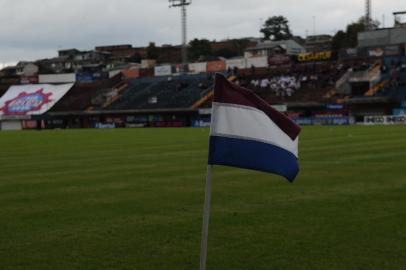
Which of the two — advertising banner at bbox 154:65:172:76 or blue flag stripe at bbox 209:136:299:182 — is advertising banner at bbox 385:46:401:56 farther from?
blue flag stripe at bbox 209:136:299:182

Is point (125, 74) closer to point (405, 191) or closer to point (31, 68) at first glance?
point (31, 68)

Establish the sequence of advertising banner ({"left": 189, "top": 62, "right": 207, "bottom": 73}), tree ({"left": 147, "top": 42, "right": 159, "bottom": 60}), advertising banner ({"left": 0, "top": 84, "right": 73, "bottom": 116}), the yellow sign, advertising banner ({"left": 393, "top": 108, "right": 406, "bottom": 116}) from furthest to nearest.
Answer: tree ({"left": 147, "top": 42, "right": 159, "bottom": 60})
advertising banner ({"left": 0, "top": 84, "right": 73, "bottom": 116})
advertising banner ({"left": 189, "top": 62, "right": 207, "bottom": 73})
the yellow sign
advertising banner ({"left": 393, "top": 108, "right": 406, "bottom": 116})

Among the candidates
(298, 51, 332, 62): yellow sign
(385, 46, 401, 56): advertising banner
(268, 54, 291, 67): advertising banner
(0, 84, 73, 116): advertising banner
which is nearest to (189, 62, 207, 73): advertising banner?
(268, 54, 291, 67): advertising banner

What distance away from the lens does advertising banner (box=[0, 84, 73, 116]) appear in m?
107

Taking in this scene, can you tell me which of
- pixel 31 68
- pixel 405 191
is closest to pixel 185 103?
pixel 31 68

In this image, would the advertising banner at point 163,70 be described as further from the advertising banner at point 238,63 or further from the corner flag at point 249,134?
the corner flag at point 249,134

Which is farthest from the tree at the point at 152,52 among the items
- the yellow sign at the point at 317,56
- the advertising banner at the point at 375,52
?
the advertising banner at the point at 375,52

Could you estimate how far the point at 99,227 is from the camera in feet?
35.3

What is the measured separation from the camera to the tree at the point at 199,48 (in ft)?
532

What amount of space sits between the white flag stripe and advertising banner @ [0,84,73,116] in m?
101

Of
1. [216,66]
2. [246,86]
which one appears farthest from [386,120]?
[216,66]

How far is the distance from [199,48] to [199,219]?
154 m

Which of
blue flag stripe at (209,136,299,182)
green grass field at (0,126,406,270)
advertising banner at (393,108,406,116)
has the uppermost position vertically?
blue flag stripe at (209,136,299,182)

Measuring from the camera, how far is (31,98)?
11106 centimetres
